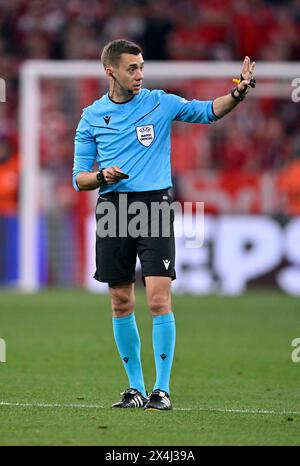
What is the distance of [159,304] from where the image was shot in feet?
24.1

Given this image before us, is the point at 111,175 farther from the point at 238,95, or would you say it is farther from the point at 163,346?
the point at 163,346

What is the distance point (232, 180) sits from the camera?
17.8 m

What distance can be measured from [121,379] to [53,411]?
5.82 feet

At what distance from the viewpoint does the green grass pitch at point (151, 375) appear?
6406 millimetres

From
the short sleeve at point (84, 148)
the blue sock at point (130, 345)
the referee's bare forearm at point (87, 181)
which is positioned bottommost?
the blue sock at point (130, 345)

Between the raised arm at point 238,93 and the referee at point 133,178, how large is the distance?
11mm

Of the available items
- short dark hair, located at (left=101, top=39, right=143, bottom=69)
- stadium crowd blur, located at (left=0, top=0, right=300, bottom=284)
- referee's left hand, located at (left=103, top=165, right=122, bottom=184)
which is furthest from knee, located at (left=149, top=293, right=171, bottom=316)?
stadium crowd blur, located at (left=0, top=0, right=300, bottom=284)

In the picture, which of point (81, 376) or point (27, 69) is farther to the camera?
point (27, 69)

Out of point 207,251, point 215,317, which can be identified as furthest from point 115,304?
point 207,251

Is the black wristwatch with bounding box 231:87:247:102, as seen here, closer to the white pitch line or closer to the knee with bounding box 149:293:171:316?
the knee with bounding box 149:293:171:316

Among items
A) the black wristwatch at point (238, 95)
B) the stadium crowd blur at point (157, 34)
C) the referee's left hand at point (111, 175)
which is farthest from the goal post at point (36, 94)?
the black wristwatch at point (238, 95)

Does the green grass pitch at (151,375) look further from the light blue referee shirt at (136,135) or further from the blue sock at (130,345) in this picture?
the light blue referee shirt at (136,135)

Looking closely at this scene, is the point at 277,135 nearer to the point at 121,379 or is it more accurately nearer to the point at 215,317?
the point at 215,317
